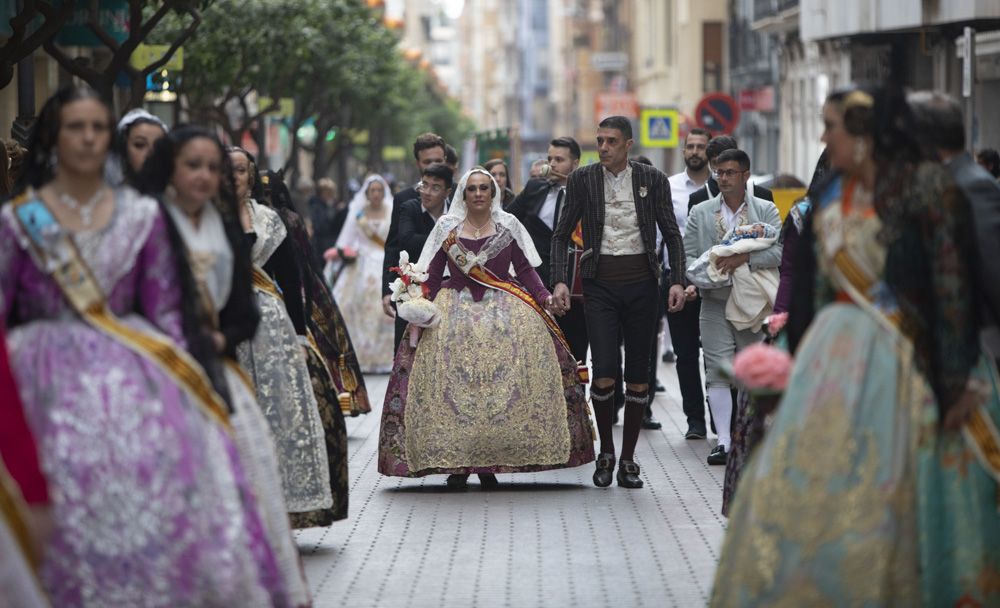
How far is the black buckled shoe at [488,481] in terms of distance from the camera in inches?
450

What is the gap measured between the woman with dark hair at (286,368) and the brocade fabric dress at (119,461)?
2667 millimetres

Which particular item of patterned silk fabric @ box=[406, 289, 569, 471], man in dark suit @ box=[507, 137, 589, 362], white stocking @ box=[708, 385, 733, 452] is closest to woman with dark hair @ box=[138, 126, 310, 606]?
patterned silk fabric @ box=[406, 289, 569, 471]

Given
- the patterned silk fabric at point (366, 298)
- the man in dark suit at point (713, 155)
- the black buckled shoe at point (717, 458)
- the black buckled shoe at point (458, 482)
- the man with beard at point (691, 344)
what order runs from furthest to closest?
the patterned silk fabric at point (366, 298) → the man with beard at point (691, 344) → the man in dark suit at point (713, 155) → the black buckled shoe at point (717, 458) → the black buckled shoe at point (458, 482)

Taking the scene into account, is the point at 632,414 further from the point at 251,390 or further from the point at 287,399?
the point at 251,390

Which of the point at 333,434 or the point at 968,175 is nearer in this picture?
the point at 968,175

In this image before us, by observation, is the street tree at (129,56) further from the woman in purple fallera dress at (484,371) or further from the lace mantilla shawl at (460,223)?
the woman in purple fallera dress at (484,371)

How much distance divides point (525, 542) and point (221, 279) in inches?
132

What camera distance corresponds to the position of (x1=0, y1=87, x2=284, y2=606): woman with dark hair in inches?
222

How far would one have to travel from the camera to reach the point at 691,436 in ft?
45.2

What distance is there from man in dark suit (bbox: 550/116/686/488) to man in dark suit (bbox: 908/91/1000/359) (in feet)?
12.6

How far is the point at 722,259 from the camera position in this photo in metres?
12.3

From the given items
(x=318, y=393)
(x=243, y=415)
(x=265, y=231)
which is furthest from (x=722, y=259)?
(x=243, y=415)

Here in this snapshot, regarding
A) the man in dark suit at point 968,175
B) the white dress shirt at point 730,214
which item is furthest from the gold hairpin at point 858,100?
the white dress shirt at point 730,214

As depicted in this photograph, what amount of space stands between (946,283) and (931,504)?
66cm
